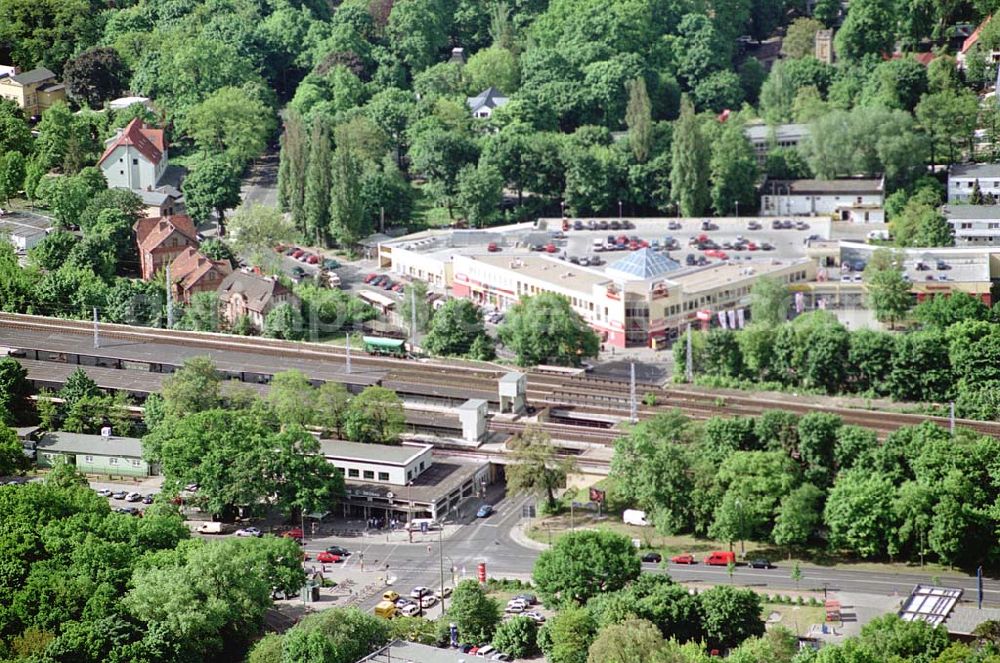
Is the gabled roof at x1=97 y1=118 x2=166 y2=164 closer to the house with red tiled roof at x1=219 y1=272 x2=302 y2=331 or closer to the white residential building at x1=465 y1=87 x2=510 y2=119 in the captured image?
the house with red tiled roof at x1=219 y1=272 x2=302 y2=331

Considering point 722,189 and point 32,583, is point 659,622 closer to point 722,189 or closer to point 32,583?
point 32,583

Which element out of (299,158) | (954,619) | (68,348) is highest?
(299,158)

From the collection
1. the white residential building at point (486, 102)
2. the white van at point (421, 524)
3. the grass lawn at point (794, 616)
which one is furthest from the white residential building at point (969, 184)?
the grass lawn at point (794, 616)

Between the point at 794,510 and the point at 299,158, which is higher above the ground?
the point at 299,158

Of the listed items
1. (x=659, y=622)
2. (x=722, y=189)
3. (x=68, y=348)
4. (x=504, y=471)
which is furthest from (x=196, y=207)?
(x=659, y=622)

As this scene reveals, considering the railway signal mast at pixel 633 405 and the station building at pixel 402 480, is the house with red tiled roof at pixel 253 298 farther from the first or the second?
the railway signal mast at pixel 633 405

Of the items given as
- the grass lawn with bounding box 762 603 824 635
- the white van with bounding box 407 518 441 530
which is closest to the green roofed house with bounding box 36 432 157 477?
the white van with bounding box 407 518 441 530
